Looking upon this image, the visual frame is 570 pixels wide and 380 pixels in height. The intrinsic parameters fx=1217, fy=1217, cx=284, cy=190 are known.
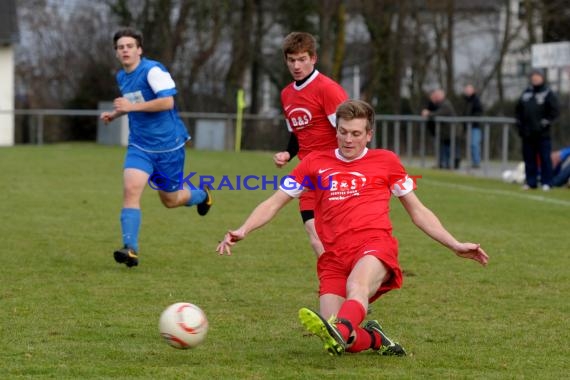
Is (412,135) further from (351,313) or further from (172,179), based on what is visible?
(351,313)

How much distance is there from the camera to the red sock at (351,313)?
5.78 metres

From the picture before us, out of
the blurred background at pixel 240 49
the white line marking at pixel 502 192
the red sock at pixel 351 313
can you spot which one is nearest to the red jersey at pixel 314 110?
the red sock at pixel 351 313

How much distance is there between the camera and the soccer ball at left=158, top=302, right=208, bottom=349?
19.6ft

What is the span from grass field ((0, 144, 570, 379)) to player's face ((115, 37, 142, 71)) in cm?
167

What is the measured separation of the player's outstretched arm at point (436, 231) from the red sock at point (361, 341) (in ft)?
2.00

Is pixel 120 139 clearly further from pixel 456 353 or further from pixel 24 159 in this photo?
pixel 456 353

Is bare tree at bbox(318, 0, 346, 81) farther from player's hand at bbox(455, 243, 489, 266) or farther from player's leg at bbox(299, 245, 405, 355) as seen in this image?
player's hand at bbox(455, 243, 489, 266)

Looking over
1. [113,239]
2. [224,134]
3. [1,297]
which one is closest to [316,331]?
[1,297]

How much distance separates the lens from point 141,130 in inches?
393

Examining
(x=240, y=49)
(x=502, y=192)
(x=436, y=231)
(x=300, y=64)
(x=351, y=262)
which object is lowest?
(x=502, y=192)

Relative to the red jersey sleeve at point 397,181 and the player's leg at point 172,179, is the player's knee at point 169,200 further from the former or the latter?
the red jersey sleeve at point 397,181

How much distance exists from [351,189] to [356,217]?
153 mm

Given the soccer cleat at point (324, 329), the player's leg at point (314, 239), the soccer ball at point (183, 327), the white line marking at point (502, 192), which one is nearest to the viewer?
the soccer cleat at point (324, 329)

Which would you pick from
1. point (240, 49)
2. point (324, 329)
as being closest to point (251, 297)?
point (324, 329)
